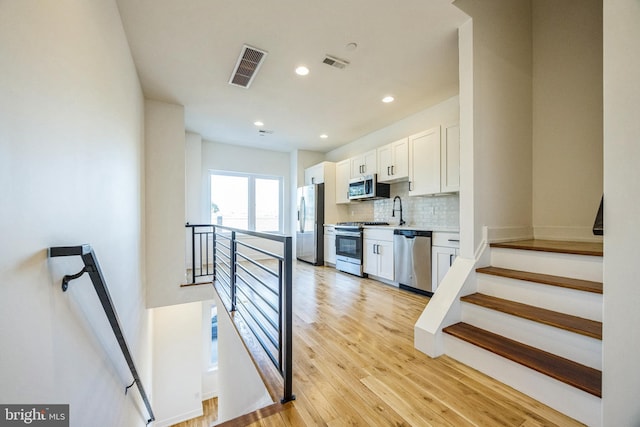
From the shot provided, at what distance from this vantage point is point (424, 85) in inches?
126

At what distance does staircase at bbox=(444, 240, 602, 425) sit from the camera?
133 centimetres

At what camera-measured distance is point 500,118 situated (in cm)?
236

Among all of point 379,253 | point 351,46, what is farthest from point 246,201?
point 351,46

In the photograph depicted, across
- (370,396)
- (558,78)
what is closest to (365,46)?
(558,78)

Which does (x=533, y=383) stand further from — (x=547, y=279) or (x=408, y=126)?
(x=408, y=126)

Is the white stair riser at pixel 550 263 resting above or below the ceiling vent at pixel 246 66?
below

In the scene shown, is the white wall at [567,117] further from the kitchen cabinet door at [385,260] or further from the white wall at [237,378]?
the white wall at [237,378]

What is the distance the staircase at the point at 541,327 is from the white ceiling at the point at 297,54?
210 centimetres

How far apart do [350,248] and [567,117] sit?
325 centimetres

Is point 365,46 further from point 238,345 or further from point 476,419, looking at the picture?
point 238,345

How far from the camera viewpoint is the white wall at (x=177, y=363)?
15.4ft

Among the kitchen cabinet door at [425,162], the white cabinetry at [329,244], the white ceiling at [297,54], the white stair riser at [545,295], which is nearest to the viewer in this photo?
the white stair riser at [545,295]

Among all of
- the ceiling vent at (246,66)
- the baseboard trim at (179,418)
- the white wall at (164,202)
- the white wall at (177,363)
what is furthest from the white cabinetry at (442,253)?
the baseboard trim at (179,418)

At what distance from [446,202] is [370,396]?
121 inches
